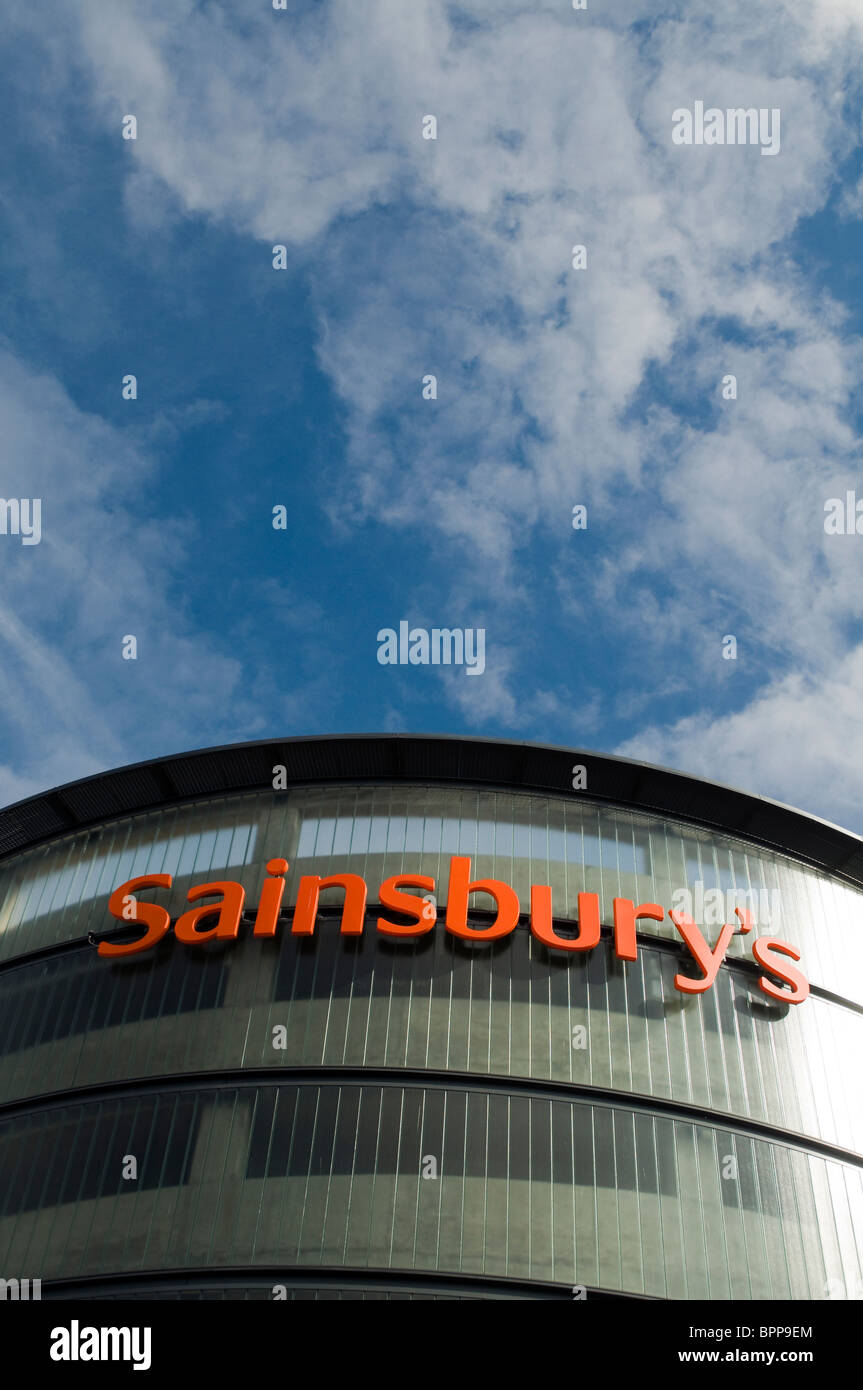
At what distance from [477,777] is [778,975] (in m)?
7.30

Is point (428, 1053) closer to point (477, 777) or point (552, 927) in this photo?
point (552, 927)

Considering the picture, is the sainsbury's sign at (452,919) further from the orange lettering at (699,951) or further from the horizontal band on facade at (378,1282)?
the horizontal band on facade at (378,1282)

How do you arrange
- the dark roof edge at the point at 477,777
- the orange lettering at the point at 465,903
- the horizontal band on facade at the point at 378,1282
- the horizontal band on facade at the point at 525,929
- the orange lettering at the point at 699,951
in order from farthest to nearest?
the dark roof edge at the point at 477,777, the horizontal band on facade at the point at 525,929, the orange lettering at the point at 465,903, the orange lettering at the point at 699,951, the horizontal band on facade at the point at 378,1282

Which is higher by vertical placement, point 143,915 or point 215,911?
point 143,915

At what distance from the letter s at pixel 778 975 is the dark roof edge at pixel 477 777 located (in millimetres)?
3037

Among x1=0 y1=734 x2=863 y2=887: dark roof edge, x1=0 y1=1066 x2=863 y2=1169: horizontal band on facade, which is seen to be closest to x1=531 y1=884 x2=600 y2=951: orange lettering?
x1=0 y1=1066 x2=863 y2=1169: horizontal band on facade

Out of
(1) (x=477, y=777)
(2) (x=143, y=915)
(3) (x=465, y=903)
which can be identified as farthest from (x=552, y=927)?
(2) (x=143, y=915)

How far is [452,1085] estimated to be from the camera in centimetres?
2036

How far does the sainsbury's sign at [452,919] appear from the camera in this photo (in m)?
21.9

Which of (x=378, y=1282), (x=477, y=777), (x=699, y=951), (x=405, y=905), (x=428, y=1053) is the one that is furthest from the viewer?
(x=477, y=777)

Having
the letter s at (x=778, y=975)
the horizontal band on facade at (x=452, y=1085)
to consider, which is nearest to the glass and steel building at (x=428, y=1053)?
the horizontal band on facade at (x=452, y=1085)

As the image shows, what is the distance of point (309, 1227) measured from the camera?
738 inches

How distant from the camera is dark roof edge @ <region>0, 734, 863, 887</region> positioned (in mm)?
24578
